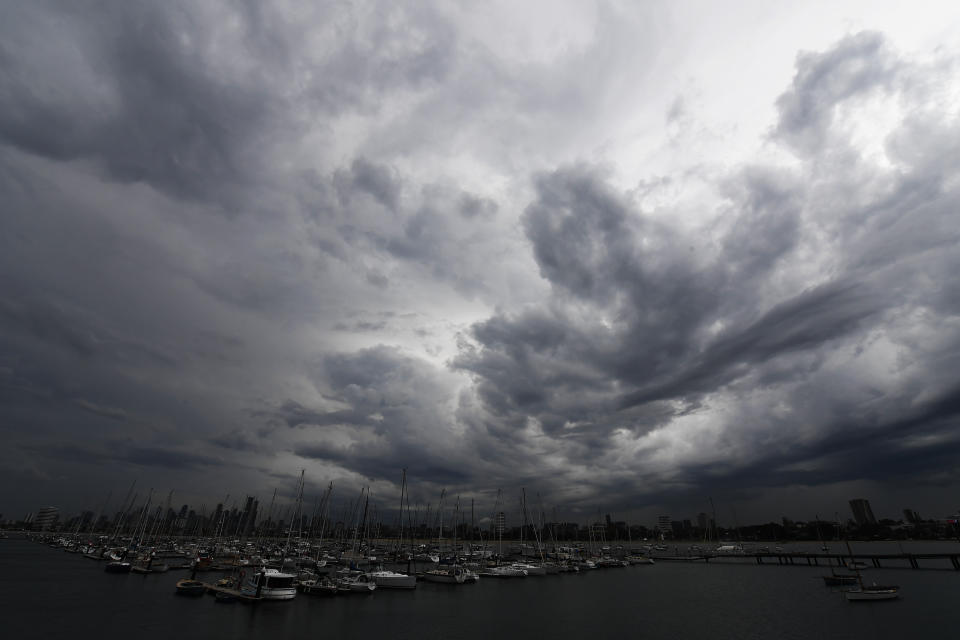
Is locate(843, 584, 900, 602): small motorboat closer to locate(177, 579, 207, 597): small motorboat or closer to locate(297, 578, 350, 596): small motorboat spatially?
locate(297, 578, 350, 596): small motorboat

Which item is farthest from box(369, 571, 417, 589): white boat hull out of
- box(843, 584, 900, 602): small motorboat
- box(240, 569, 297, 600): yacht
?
box(843, 584, 900, 602): small motorboat

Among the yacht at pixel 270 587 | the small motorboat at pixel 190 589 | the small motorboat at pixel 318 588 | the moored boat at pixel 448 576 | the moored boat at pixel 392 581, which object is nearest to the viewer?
the yacht at pixel 270 587

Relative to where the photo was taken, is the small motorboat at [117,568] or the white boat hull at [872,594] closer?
the white boat hull at [872,594]

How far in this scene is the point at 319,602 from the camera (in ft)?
204

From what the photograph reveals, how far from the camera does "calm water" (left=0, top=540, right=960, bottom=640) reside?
46094mm

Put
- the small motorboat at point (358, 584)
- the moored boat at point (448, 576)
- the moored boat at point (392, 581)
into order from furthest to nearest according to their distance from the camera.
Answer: the moored boat at point (448, 576) → the moored boat at point (392, 581) → the small motorboat at point (358, 584)

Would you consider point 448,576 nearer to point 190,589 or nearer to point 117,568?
point 190,589

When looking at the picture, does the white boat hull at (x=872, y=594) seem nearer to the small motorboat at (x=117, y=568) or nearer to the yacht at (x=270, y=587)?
the yacht at (x=270, y=587)

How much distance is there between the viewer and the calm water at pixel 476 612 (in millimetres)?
46094

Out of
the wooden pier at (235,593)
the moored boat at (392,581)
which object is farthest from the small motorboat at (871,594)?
the wooden pier at (235,593)

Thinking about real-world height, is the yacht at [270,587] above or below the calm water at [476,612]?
above

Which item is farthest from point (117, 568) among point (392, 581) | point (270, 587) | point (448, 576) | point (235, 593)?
point (448, 576)

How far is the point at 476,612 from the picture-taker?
59250 millimetres

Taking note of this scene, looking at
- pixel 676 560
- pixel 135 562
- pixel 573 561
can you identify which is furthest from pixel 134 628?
pixel 676 560
